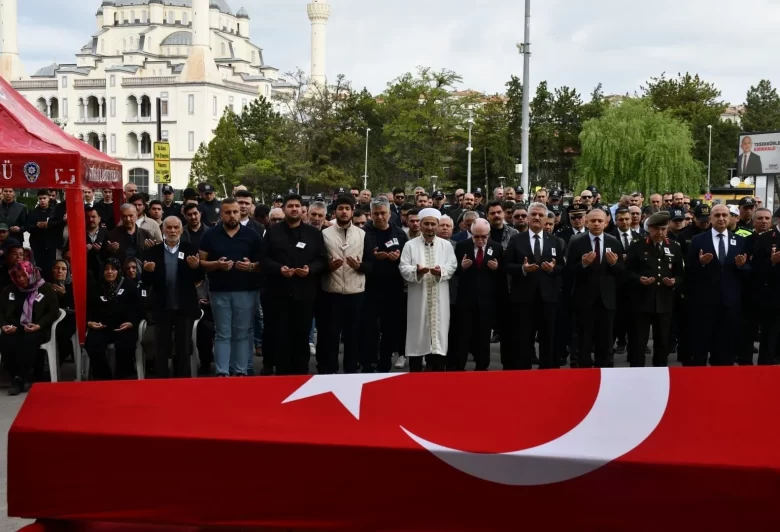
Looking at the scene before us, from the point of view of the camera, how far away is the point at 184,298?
9.52 metres

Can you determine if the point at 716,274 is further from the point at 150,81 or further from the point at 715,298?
the point at 150,81

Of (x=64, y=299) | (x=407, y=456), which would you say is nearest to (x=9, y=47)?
(x=64, y=299)

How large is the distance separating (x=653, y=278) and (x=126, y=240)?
6.34 meters

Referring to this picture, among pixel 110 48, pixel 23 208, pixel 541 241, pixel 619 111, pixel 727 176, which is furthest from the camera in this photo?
pixel 110 48

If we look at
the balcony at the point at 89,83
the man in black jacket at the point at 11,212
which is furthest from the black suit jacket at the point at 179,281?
the balcony at the point at 89,83

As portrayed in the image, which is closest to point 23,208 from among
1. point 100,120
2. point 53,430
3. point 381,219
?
point 381,219

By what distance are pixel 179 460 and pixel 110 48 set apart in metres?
152

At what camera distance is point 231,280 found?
377 inches

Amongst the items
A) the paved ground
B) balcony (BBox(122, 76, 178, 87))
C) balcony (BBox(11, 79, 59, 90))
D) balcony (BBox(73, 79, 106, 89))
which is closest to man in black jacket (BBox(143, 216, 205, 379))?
the paved ground

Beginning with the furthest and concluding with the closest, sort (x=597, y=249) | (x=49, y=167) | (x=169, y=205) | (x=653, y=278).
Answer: (x=169, y=205) → (x=597, y=249) → (x=653, y=278) → (x=49, y=167)

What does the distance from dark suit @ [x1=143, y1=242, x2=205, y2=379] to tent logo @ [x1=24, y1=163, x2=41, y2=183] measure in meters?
1.35

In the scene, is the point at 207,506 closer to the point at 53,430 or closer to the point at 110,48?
the point at 53,430

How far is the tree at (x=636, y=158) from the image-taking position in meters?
54.3

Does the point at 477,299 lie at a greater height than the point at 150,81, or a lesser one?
lesser
